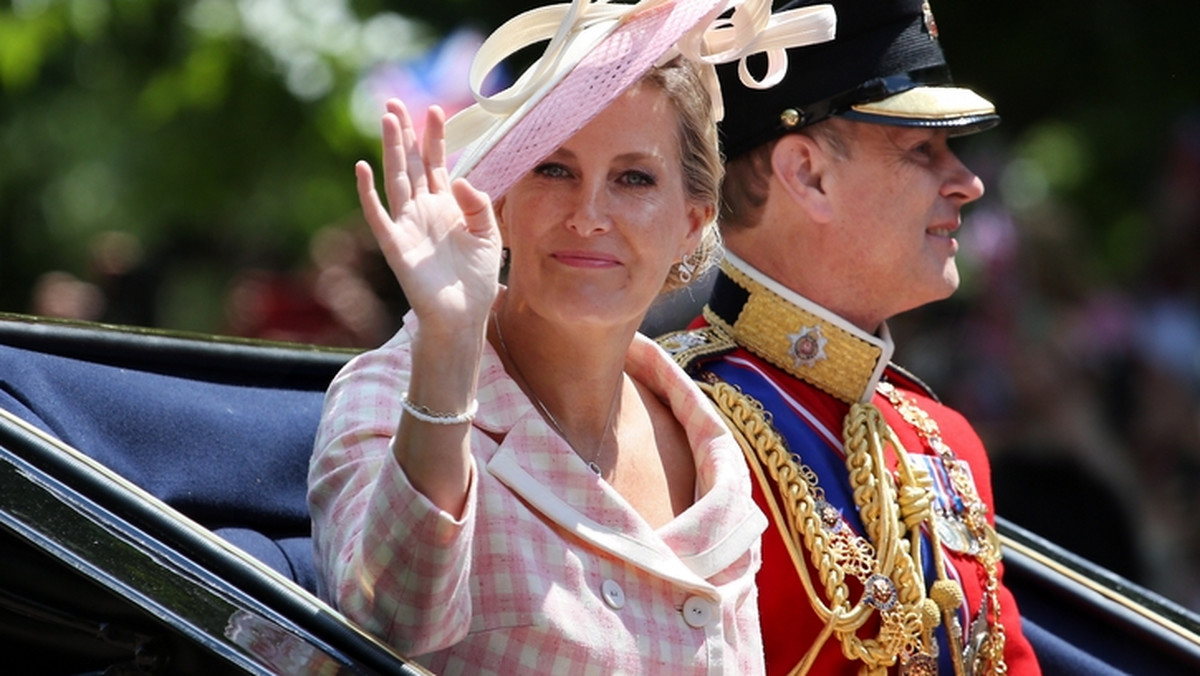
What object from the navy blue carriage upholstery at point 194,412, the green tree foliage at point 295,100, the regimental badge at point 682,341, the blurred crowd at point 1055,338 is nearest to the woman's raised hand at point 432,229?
the navy blue carriage upholstery at point 194,412

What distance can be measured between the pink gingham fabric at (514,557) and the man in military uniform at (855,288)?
58 cm

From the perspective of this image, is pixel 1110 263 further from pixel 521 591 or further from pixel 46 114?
pixel 521 591

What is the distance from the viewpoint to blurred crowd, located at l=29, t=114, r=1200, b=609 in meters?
6.34

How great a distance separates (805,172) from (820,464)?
0.51 meters

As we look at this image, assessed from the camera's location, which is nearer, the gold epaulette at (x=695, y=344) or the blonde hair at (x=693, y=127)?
the blonde hair at (x=693, y=127)

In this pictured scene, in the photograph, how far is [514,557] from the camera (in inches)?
86.7

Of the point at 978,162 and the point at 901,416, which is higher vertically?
the point at 901,416

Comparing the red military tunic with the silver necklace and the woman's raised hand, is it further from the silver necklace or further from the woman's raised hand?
the woman's raised hand

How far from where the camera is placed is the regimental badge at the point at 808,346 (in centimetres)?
316

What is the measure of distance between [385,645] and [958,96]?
1.63 metres

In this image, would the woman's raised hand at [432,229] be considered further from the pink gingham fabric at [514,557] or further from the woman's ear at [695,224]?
the woman's ear at [695,224]

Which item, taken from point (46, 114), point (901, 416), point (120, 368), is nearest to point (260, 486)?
point (120, 368)

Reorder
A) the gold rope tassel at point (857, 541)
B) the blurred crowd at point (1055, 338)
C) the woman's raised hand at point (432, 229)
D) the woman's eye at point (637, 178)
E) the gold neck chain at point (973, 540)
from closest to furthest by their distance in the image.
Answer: the woman's raised hand at point (432, 229)
the woman's eye at point (637, 178)
the gold rope tassel at point (857, 541)
the gold neck chain at point (973, 540)
the blurred crowd at point (1055, 338)

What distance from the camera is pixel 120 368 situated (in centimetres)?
273
